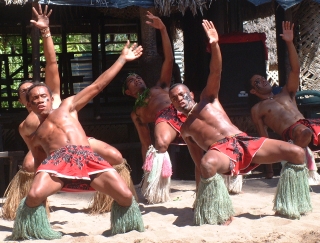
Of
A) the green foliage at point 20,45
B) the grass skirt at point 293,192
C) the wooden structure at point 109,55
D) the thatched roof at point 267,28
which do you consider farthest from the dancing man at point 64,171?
the thatched roof at point 267,28

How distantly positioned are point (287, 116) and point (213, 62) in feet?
6.57

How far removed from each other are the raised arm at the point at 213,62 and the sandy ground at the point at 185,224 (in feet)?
3.68

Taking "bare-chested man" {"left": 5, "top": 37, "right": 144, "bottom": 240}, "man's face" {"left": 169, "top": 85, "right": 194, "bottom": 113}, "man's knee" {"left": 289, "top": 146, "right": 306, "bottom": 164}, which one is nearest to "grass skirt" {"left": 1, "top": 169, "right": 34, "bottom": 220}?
"bare-chested man" {"left": 5, "top": 37, "right": 144, "bottom": 240}

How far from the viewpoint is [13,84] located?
13016 millimetres

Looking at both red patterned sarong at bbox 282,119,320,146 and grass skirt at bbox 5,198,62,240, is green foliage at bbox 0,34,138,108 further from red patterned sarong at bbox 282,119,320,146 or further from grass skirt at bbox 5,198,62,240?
grass skirt at bbox 5,198,62,240

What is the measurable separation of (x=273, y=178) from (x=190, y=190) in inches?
47.8

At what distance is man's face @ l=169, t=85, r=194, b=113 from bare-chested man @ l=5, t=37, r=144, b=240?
0.56 metres

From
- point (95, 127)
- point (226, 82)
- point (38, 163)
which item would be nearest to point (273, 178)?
point (226, 82)

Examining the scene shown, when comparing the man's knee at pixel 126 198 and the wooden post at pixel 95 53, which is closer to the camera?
the man's knee at pixel 126 198

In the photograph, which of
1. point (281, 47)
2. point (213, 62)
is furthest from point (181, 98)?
point (281, 47)

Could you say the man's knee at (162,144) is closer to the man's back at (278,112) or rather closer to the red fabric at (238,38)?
the man's back at (278,112)

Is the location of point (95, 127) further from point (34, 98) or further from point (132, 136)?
point (34, 98)

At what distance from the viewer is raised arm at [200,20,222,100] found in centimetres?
574

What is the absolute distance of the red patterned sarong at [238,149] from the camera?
18.6ft
